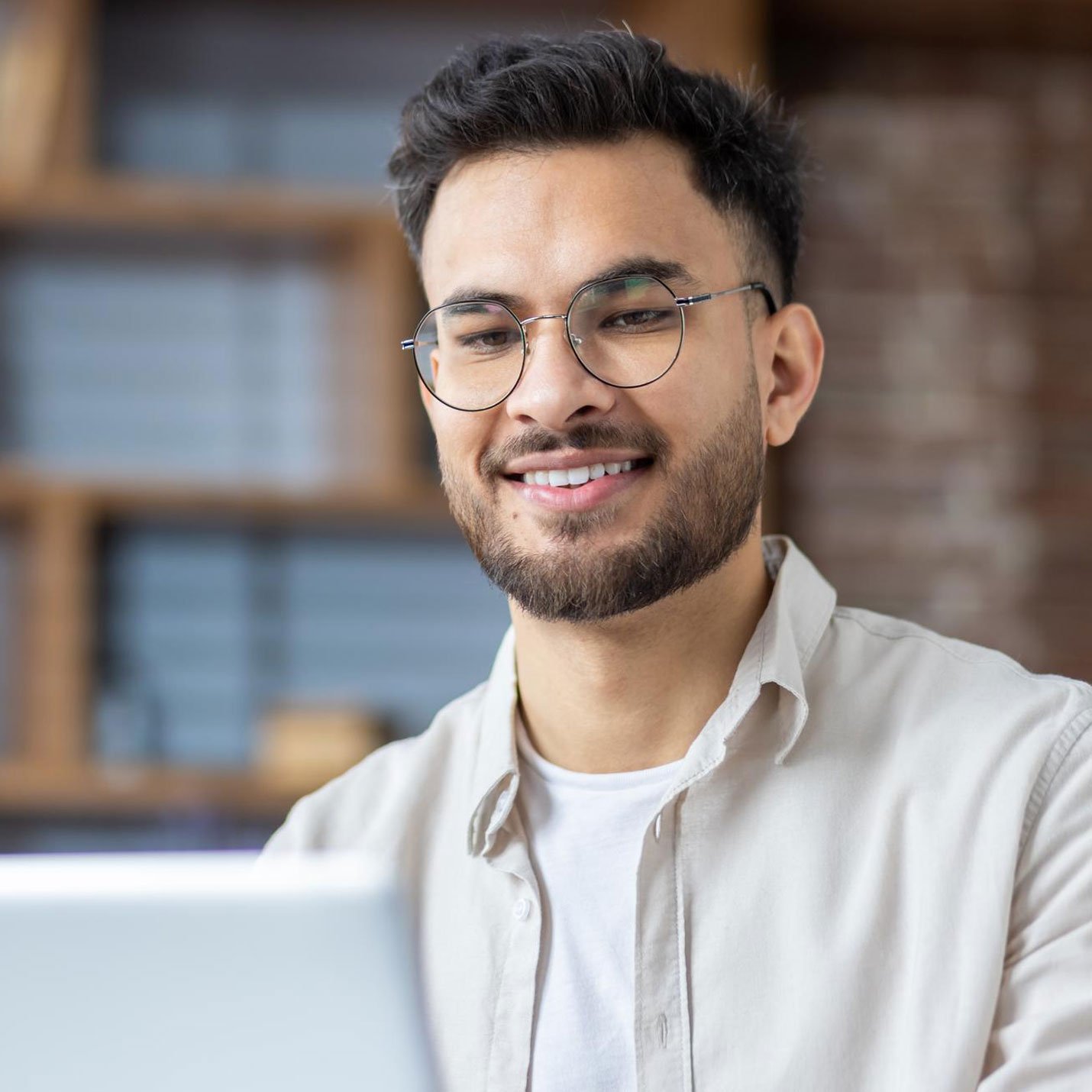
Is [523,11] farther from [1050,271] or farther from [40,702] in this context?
[40,702]

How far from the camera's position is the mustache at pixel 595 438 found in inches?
55.3

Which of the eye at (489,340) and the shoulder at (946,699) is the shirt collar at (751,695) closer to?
the shoulder at (946,699)

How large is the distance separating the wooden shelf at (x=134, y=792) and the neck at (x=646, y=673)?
5.54 feet

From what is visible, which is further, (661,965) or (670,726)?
(670,726)

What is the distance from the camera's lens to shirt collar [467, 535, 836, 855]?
1404 millimetres

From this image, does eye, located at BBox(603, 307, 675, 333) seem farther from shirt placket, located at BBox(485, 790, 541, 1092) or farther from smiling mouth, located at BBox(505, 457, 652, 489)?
shirt placket, located at BBox(485, 790, 541, 1092)

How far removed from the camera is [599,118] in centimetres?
148

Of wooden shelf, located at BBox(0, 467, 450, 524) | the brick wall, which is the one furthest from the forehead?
the brick wall

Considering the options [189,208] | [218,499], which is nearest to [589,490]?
[218,499]

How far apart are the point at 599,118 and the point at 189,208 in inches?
73.2

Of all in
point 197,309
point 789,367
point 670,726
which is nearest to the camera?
point 670,726

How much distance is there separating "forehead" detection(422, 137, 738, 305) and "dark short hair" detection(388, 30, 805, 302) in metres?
0.02

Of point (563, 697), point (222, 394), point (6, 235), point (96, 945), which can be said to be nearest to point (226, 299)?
point (222, 394)

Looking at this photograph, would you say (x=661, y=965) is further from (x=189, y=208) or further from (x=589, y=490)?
(x=189, y=208)
